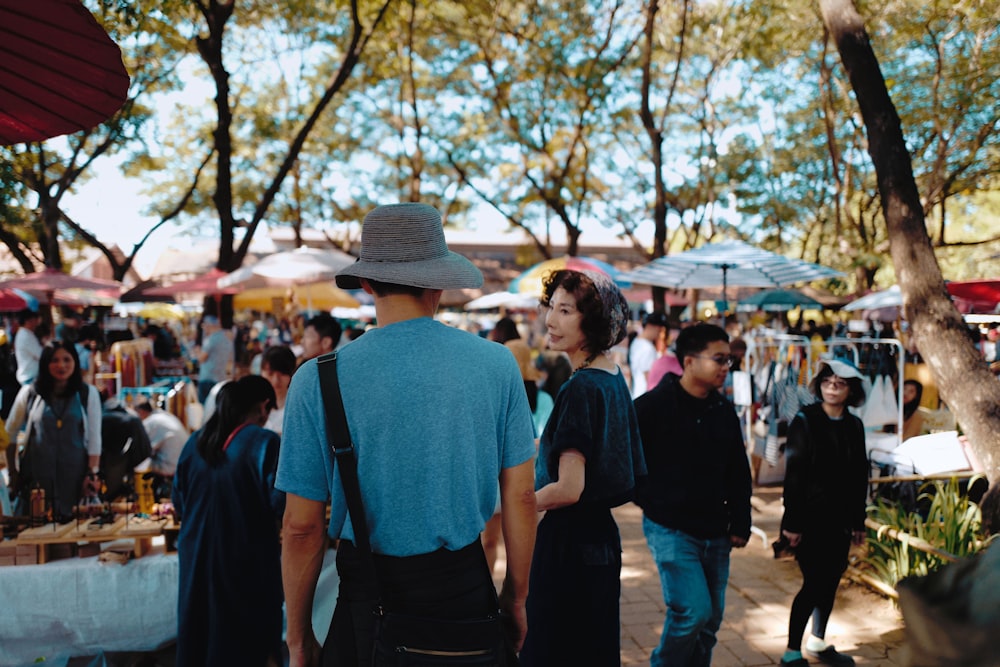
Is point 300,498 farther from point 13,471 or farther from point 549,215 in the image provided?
point 549,215

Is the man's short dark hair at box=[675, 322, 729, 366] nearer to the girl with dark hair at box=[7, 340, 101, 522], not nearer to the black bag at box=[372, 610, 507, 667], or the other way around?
the black bag at box=[372, 610, 507, 667]

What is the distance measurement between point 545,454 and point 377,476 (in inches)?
43.2

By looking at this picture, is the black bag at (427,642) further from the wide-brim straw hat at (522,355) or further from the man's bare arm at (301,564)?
the wide-brim straw hat at (522,355)

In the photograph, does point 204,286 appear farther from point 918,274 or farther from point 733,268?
point 918,274

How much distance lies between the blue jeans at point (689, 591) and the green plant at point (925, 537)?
199cm

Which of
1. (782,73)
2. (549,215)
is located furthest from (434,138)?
(782,73)

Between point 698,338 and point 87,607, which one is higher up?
point 698,338

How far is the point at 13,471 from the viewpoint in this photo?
16.6 feet

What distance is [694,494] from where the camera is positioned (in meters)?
3.19

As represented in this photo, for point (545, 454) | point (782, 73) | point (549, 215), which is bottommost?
point (545, 454)

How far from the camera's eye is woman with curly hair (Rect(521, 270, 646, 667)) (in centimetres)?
259

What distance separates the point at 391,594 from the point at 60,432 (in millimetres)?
3875

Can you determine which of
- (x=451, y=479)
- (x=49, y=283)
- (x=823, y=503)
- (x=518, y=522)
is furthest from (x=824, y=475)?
(x=49, y=283)

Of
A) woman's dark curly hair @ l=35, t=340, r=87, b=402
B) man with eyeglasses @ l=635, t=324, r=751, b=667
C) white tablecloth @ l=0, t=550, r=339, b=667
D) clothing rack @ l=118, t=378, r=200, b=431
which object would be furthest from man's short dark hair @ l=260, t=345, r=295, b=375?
clothing rack @ l=118, t=378, r=200, b=431
